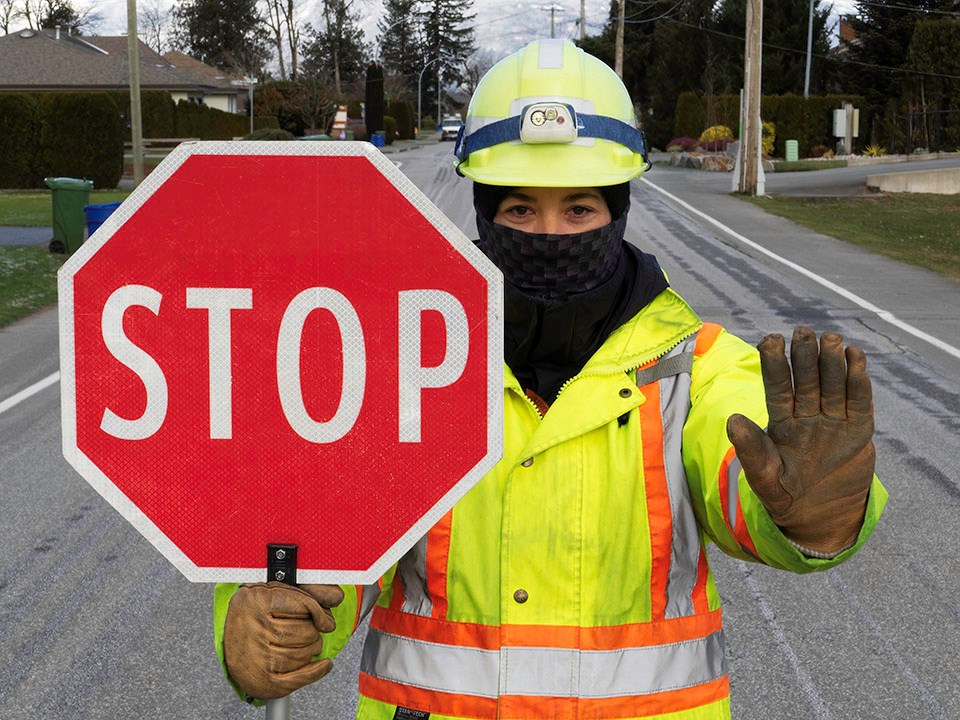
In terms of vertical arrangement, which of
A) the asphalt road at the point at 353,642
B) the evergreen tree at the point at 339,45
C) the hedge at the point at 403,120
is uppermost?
the evergreen tree at the point at 339,45

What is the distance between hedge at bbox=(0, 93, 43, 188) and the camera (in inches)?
1353

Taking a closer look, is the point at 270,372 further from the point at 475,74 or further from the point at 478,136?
the point at 475,74

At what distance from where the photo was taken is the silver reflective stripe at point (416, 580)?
7.80 ft

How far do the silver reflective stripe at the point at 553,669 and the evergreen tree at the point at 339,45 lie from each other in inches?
3368

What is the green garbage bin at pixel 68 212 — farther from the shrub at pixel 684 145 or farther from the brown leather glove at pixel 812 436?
the shrub at pixel 684 145

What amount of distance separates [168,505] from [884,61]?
2330 inches

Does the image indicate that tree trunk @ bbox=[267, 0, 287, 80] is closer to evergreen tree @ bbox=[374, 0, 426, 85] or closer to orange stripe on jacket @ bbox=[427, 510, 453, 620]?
evergreen tree @ bbox=[374, 0, 426, 85]

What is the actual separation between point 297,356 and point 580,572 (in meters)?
0.67

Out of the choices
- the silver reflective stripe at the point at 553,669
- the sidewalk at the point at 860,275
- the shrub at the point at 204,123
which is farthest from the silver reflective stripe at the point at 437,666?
the shrub at the point at 204,123

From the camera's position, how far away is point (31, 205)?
29.1m

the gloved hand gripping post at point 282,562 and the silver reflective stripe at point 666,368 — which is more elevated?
the silver reflective stripe at point 666,368

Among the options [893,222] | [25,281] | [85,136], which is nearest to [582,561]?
[25,281]

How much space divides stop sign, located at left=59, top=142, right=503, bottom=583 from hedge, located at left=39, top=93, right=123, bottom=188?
33377 millimetres

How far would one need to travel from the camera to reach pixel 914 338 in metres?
12.6
